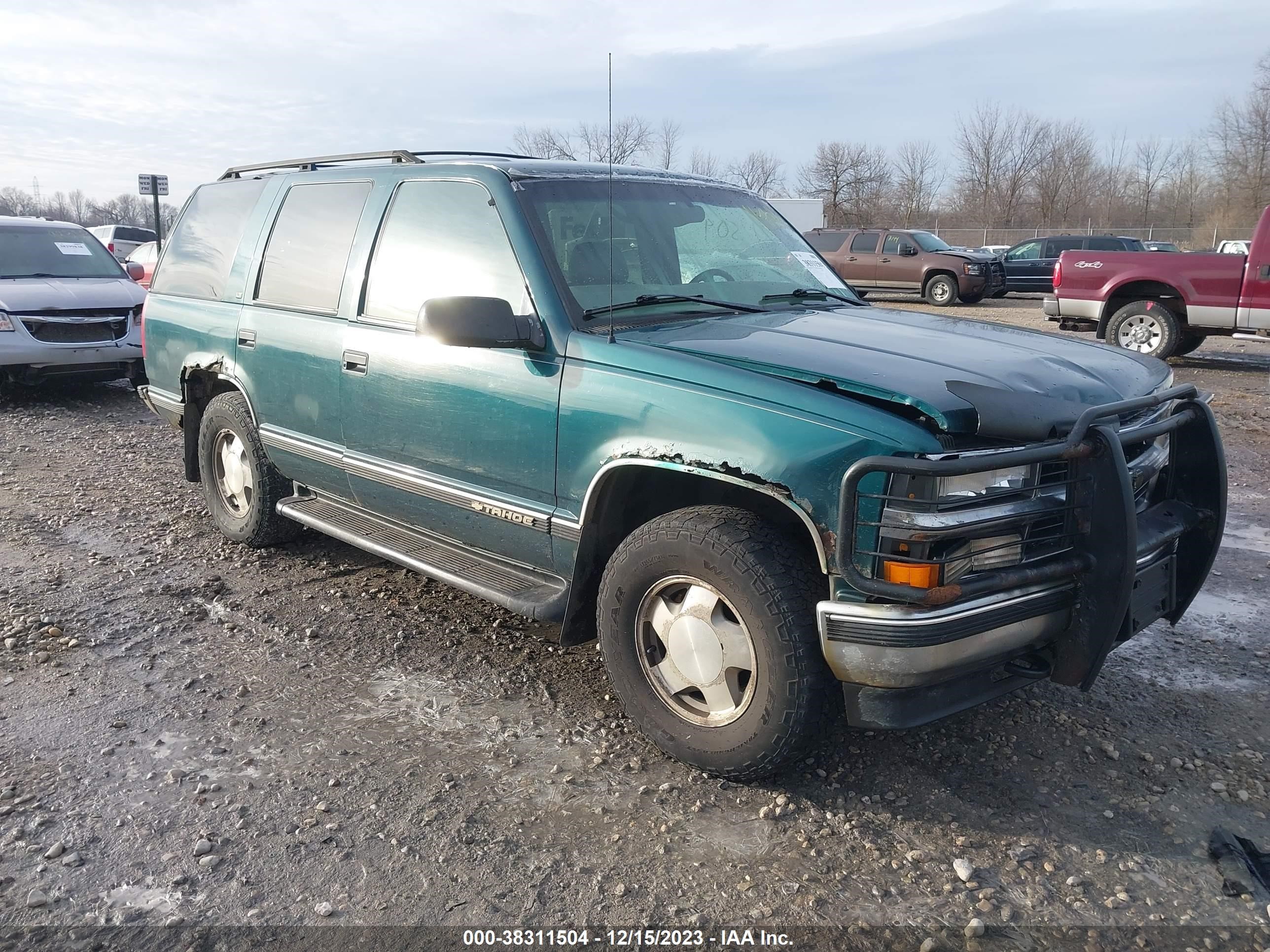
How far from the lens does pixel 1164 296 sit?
11.9 metres

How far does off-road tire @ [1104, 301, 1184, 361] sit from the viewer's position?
464 inches

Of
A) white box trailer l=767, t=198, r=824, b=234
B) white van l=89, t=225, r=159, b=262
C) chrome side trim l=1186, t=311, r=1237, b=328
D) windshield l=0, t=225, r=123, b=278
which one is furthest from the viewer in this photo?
white box trailer l=767, t=198, r=824, b=234

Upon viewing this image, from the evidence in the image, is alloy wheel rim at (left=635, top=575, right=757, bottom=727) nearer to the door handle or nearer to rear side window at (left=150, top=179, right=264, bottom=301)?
the door handle

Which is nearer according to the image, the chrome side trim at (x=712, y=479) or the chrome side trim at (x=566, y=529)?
the chrome side trim at (x=712, y=479)

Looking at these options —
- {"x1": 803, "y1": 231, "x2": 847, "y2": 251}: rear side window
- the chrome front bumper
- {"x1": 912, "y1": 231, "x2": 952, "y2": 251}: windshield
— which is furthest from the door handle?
{"x1": 803, "y1": 231, "x2": 847, "y2": 251}: rear side window

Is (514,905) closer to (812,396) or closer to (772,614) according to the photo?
(772,614)

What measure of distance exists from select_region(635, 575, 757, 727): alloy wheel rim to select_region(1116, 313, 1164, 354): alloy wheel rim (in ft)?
34.6

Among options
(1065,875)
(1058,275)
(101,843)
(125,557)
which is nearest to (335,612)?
(125,557)

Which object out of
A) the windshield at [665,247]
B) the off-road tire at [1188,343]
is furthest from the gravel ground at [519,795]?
the off-road tire at [1188,343]

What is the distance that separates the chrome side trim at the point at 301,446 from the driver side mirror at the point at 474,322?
1.20 m

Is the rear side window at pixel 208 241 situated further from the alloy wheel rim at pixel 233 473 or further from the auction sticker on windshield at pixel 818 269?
the auction sticker on windshield at pixel 818 269

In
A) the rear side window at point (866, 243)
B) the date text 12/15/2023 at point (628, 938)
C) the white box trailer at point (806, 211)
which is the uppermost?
the white box trailer at point (806, 211)

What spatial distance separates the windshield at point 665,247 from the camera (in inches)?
142

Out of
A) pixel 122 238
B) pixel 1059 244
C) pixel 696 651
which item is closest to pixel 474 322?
pixel 696 651
